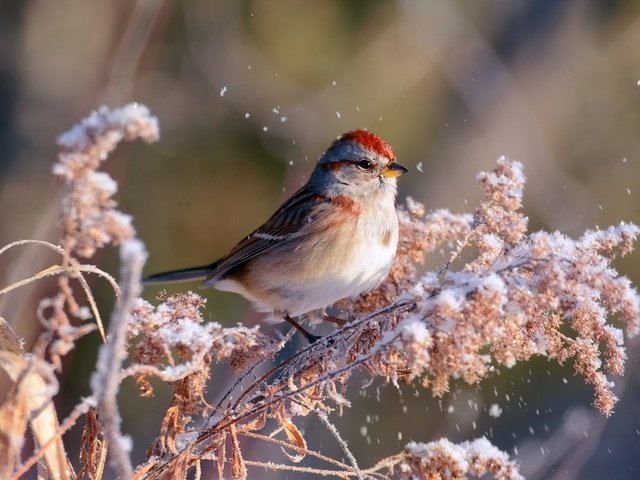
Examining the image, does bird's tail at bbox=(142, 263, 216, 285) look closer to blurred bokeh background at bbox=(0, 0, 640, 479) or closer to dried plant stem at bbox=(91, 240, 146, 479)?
blurred bokeh background at bbox=(0, 0, 640, 479)

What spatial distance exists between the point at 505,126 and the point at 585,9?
4.04 ft

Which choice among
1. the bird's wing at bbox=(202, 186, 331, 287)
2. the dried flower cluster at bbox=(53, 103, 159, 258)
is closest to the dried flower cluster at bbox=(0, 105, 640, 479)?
the dried flower cluster at bbox=(53, 103, 159, 258)

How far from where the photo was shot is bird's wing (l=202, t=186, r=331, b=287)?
303cm

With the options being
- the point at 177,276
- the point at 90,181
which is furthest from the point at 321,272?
the point at 90,181

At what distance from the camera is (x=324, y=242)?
9.58 ft

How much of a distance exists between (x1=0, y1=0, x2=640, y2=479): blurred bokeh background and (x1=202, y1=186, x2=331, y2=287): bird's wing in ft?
5.53

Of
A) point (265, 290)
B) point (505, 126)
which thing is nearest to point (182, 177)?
point (505, 126)

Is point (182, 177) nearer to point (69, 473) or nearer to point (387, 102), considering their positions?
point (387, 102)

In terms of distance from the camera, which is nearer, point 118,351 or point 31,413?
point 118,351

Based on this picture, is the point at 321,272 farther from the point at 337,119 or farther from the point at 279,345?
the point at 337,119

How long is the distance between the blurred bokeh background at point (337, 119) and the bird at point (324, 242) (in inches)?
69.6

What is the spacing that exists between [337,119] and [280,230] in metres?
3.26

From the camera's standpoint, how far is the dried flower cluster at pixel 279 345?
3.53 feet

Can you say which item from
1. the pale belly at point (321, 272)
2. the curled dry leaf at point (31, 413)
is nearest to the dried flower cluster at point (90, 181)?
the curled dry leaf at point (31, 413)
